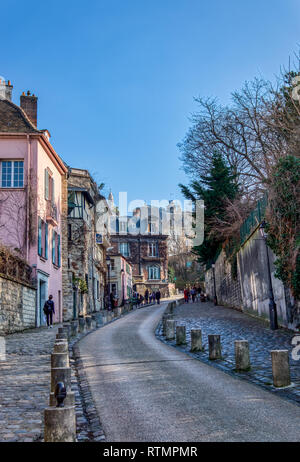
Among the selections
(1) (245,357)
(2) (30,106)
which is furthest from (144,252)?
(1) (245,357)

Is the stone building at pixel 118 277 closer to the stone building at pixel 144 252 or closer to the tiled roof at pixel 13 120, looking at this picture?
the stone building at pixel 144 252

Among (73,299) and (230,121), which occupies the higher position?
(230,121)

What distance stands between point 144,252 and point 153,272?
300 cm

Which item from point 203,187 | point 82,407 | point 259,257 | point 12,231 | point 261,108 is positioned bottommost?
point 82,407

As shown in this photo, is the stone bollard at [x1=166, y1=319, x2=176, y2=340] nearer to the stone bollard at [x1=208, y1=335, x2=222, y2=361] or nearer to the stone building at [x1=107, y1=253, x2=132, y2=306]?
the stone bollard at [x1=208, y1=335, x2=222, y2=361]

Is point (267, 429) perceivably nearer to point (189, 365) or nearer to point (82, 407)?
point (82, 407)

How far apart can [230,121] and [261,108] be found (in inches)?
146

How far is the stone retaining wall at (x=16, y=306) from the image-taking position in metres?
18.0

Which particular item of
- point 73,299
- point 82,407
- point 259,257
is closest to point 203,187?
point 73,299

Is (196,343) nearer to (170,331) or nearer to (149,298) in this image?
(170,331)

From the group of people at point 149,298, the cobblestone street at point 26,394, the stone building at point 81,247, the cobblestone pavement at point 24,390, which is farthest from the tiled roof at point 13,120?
the group of people at point 149,298

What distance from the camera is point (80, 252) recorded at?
3703 cm

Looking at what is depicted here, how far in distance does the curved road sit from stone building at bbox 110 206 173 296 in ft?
193

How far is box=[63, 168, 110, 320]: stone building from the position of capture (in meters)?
32.7
